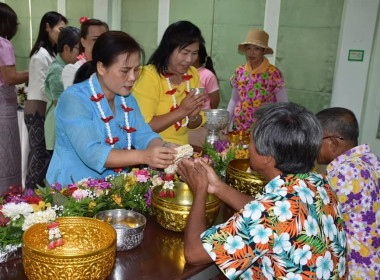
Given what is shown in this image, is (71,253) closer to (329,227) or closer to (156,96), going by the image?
(329,227)

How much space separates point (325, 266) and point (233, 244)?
0.31m

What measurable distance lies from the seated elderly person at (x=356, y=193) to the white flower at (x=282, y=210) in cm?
71

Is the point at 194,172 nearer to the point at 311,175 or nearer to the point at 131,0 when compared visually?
the point at 311,175

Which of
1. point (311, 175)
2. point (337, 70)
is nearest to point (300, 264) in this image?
point (311, 175)

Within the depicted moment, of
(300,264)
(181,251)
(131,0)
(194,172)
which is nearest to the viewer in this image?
(300,264)

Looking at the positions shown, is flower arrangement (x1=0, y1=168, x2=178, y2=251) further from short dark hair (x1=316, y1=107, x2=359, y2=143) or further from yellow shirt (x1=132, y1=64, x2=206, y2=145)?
short dark hair (x1=316, y1=107, x2=359, y2=143)

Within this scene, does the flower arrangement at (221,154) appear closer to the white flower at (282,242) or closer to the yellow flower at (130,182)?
the yellow flower at (130,182)

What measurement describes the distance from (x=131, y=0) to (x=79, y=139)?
18.4 ft

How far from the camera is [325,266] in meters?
1.29

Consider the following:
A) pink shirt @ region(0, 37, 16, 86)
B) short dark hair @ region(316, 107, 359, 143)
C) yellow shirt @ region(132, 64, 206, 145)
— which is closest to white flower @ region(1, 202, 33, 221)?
yellow shirt @ region(132, 64, 206, 145)

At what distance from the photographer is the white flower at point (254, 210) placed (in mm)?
1251

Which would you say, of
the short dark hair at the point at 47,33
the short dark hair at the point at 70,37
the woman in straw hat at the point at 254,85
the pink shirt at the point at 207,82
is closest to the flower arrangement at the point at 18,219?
the short dark hair at the point at 70,37

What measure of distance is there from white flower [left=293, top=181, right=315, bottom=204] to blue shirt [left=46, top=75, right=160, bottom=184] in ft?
2.97

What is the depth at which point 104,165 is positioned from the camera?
1.87m
